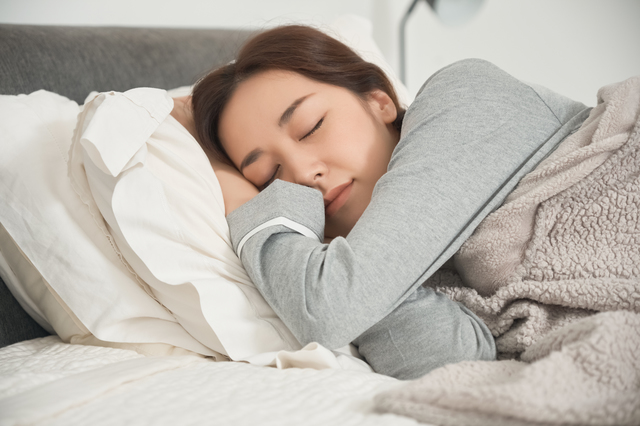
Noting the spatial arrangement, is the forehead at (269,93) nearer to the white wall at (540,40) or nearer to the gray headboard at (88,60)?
the gray headboard at (88,60)

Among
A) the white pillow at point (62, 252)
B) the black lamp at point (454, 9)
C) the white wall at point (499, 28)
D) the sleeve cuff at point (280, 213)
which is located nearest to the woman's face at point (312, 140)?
the sleeve cuff at point (280, 213)

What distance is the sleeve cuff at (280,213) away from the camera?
77cm

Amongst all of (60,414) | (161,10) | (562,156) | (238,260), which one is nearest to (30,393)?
(60,414)

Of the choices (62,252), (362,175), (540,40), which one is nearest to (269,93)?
(362,175)

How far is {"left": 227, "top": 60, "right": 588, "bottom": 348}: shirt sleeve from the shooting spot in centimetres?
65

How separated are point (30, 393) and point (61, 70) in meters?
0.84

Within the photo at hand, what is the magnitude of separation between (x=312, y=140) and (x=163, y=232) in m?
0.35

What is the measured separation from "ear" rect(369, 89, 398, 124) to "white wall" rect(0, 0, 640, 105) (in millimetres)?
740

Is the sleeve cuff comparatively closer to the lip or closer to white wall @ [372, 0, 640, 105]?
the lip

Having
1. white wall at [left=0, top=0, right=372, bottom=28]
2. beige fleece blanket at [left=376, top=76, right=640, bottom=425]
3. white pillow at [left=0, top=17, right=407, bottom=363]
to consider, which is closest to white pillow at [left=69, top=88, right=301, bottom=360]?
white pillow at [left=0, top=17, right=407, bottom=363]

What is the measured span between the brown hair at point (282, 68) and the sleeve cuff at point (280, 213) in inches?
11.4

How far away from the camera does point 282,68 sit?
1.01 meters

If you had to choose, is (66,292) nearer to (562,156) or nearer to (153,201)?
(153,201)

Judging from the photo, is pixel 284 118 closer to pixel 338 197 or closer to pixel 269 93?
pixel 269 93
